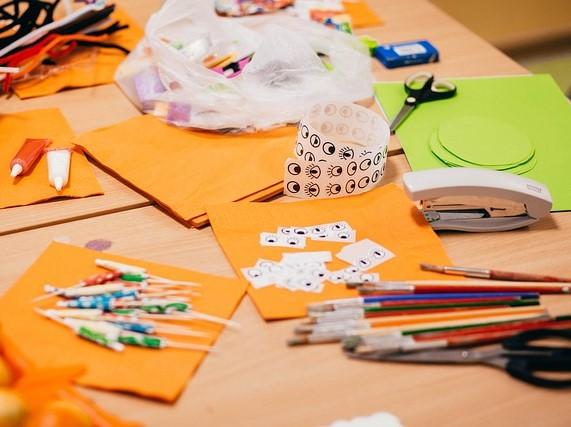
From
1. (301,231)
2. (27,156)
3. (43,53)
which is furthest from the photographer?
(43,53)

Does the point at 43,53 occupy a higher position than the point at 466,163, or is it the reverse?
the point at 43,53

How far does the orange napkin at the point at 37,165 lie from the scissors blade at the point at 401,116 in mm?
459

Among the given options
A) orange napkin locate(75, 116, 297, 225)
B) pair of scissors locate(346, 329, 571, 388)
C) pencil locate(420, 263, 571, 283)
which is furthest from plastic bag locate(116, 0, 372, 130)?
pair of scissors locate(346, 329, 571, 388)

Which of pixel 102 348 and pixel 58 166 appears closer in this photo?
pixel 102 348

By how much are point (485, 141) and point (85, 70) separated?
0.71m

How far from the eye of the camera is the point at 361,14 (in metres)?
1.38

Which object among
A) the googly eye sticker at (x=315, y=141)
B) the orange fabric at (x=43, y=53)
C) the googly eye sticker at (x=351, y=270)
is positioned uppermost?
the orange fabric at (x=43, y=53)

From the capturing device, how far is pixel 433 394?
2.05 ft

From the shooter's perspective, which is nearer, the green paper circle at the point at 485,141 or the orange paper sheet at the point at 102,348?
the orange paper sheet at the point at 102,348

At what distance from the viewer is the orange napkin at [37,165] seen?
878 millimetres

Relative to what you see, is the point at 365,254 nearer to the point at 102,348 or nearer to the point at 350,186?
the point at 350,186

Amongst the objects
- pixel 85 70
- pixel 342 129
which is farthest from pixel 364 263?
pixel 85 70

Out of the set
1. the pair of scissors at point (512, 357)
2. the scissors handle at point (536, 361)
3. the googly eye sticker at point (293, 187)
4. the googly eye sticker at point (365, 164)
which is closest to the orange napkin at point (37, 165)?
the googly eye sticker at point (293, 187)

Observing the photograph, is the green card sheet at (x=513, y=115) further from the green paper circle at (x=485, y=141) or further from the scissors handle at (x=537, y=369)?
the scissors handle at (x=537, y=369)
